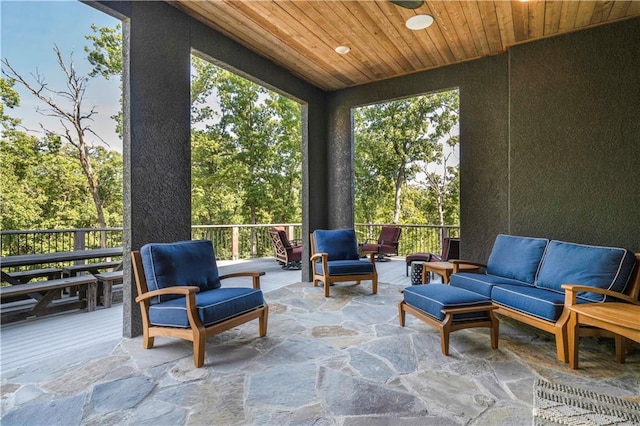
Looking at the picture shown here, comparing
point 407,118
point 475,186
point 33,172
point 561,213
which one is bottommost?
point 561,213

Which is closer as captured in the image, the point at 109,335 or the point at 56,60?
the point at 109,335

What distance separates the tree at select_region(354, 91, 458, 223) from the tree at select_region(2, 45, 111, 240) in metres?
7.52

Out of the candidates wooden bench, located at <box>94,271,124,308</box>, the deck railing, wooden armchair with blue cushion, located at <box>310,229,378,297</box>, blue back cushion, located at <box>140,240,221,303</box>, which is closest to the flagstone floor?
blue back cushion, located at <box>140,240,221,303</box>

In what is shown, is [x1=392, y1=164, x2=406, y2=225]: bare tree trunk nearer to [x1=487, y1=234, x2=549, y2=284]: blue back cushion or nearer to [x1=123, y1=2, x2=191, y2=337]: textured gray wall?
[x1=487, y1=234, x2=549, y2=284]: blue back cushion

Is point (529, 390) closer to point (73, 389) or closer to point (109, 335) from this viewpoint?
point (73, 389)

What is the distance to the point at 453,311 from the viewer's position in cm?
252

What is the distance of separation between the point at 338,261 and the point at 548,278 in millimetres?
2465

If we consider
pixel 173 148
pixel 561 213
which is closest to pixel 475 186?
pixel 561 213

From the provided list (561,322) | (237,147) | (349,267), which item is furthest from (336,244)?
(237,147)

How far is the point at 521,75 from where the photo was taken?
385cm

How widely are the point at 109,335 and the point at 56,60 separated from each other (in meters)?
7.49

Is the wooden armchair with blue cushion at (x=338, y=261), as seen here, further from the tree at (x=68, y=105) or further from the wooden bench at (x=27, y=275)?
the tree at (x=68, y=105)

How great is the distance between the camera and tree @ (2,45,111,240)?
7207mm

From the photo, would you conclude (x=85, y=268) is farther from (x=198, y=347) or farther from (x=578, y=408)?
(x=578, y=408)
